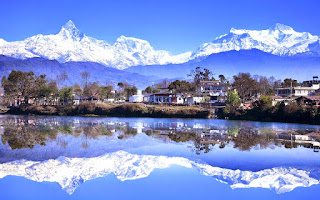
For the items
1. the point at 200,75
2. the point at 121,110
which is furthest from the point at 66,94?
the point at 200,75

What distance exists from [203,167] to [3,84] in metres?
78.0

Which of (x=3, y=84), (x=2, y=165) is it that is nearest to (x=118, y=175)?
(x=2, y=165)

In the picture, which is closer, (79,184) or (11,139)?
(79,184)

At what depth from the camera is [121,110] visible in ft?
238

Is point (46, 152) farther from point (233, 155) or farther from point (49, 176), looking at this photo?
point (233, 155)

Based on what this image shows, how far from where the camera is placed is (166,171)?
65.9ft

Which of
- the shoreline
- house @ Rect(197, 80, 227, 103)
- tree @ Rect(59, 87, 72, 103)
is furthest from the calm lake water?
house @ Rect(197, 80, 227, 103)

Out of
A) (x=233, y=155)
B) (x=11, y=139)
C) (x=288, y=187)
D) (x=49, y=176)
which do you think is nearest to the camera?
(x=288, y=187)

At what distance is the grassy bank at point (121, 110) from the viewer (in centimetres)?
6781

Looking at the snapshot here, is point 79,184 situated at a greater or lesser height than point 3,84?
lesser

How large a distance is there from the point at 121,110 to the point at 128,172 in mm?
52989

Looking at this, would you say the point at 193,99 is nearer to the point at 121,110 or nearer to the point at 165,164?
the point at 121,110

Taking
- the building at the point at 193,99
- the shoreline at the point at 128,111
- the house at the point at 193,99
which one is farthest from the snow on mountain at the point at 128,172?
the house at the point at 193,99

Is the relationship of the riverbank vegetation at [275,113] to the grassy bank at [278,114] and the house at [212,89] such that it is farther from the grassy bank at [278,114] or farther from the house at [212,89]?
the house at [212,89]
